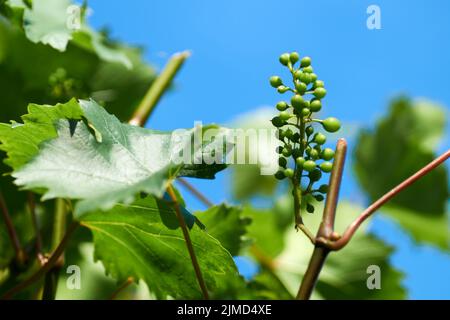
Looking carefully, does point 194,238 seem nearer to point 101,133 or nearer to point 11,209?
point 101,133

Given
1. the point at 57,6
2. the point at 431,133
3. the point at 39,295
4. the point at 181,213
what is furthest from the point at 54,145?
the point at 431,133

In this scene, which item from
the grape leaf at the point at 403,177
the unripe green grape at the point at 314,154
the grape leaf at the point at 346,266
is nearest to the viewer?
the unripe green grape at the point at 314,154

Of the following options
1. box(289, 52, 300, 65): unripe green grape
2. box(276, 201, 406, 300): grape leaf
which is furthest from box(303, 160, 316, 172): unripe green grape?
box(276, 201, 406, 300): grape leaf

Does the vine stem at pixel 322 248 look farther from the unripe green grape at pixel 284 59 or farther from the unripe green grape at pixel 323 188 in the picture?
the unripe green grape at pixel 284 59

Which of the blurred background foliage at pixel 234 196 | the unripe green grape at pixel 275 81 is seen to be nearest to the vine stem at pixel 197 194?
the blurred background foliage at pixel 234 196

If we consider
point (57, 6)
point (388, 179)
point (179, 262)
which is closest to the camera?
point (179, 262)

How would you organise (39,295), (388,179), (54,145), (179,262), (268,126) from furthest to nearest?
(268,126) → (388,179) → (39,295) → (179,262) → (54,145)
